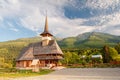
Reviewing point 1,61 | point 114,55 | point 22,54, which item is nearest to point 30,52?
point 22,54

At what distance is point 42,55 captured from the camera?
54.7 metres

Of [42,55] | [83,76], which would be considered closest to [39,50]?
[42,55]

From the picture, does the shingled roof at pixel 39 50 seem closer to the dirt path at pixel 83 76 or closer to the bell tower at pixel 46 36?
the bell tower at pixel 46 36

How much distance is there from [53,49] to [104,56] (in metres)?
22.8

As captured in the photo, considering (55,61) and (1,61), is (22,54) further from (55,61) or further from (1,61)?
(1,61)

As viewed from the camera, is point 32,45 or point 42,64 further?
point 32,45

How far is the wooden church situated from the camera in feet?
174

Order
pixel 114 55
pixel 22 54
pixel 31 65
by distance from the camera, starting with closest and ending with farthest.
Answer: pixel 31 65
pixel 22 54
pixel 114 55

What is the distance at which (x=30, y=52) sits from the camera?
56.0 metres

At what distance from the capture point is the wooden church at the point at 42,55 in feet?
174

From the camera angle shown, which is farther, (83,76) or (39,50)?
(39,50)

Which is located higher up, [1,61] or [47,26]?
[47,26]

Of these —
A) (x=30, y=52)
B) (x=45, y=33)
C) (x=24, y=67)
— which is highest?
(x=45, y=33)

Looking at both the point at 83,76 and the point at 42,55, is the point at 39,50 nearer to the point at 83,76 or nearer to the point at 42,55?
the point at 42,55
